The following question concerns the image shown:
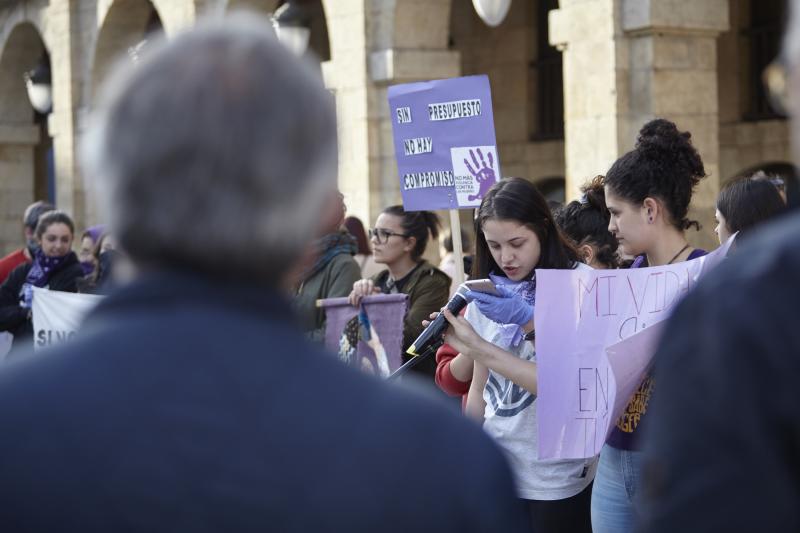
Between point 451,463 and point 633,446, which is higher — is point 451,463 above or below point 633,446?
above

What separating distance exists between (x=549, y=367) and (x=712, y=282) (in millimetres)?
2471

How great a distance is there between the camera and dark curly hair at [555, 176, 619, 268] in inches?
192

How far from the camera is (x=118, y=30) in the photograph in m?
15.4

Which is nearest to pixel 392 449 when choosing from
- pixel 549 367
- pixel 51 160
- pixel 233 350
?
pixel 233 350

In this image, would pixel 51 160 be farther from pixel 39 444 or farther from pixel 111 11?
pixel 39 444

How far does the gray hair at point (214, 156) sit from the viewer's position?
1289 millimetres

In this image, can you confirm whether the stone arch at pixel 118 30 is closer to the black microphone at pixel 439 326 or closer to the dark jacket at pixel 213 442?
the black microphone at pixel 439 326

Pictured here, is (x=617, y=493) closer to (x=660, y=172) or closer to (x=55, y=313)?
(x=660, y=172)

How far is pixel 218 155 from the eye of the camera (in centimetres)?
129

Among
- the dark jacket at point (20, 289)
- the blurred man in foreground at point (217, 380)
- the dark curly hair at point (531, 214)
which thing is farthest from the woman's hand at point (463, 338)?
the dark jacket at point (20, 289)

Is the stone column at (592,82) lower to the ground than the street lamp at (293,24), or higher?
lower

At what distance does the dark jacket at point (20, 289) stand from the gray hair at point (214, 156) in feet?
23.7

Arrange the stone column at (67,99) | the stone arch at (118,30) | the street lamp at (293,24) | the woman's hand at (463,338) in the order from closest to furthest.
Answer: the woman's hand at (463,338) < the street lamp at (293,24) < the stone arch at (118,30) < the stone column at (67,99)

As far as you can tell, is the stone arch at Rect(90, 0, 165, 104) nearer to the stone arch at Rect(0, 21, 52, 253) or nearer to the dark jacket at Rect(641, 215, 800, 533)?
the stone arch at Rect(0, 21, 52, 253)
